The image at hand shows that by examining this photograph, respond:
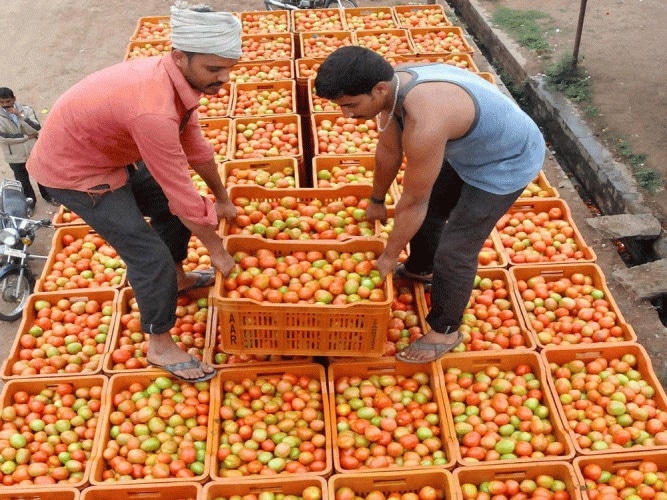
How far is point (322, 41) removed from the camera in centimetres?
721

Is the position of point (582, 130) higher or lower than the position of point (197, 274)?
lower

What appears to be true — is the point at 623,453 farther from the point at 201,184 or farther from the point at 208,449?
the point at 201,184

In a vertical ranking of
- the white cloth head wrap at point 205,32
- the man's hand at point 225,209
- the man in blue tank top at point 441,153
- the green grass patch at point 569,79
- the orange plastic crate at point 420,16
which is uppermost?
the white cloth head wrap at point 205,32

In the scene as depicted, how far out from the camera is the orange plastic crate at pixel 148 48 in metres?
7.02

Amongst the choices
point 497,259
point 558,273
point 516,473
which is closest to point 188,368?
point 516,473

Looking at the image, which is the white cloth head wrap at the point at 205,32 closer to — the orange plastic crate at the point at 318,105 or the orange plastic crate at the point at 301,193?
the orange plastic crate at the point at 301,193

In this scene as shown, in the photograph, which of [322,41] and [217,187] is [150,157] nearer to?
[217,187]

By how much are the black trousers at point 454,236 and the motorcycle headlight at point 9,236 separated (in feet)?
11.5

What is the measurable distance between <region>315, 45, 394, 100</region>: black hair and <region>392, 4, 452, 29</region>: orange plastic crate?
5.33 m

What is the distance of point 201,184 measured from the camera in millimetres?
5000

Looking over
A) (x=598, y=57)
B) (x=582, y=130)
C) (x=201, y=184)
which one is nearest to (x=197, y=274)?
(x=201, y=184)

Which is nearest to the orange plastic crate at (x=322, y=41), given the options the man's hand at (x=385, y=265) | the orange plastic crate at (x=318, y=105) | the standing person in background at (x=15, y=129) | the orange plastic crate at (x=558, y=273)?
the orange plastic crate at (x=318, y=105)

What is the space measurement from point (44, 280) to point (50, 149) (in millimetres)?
1696

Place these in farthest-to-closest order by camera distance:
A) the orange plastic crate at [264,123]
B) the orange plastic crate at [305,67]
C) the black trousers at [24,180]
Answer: the orange plastic crate at [305,67] < the black trousers at [24,180] < the orange plastic crate at [264,123]
